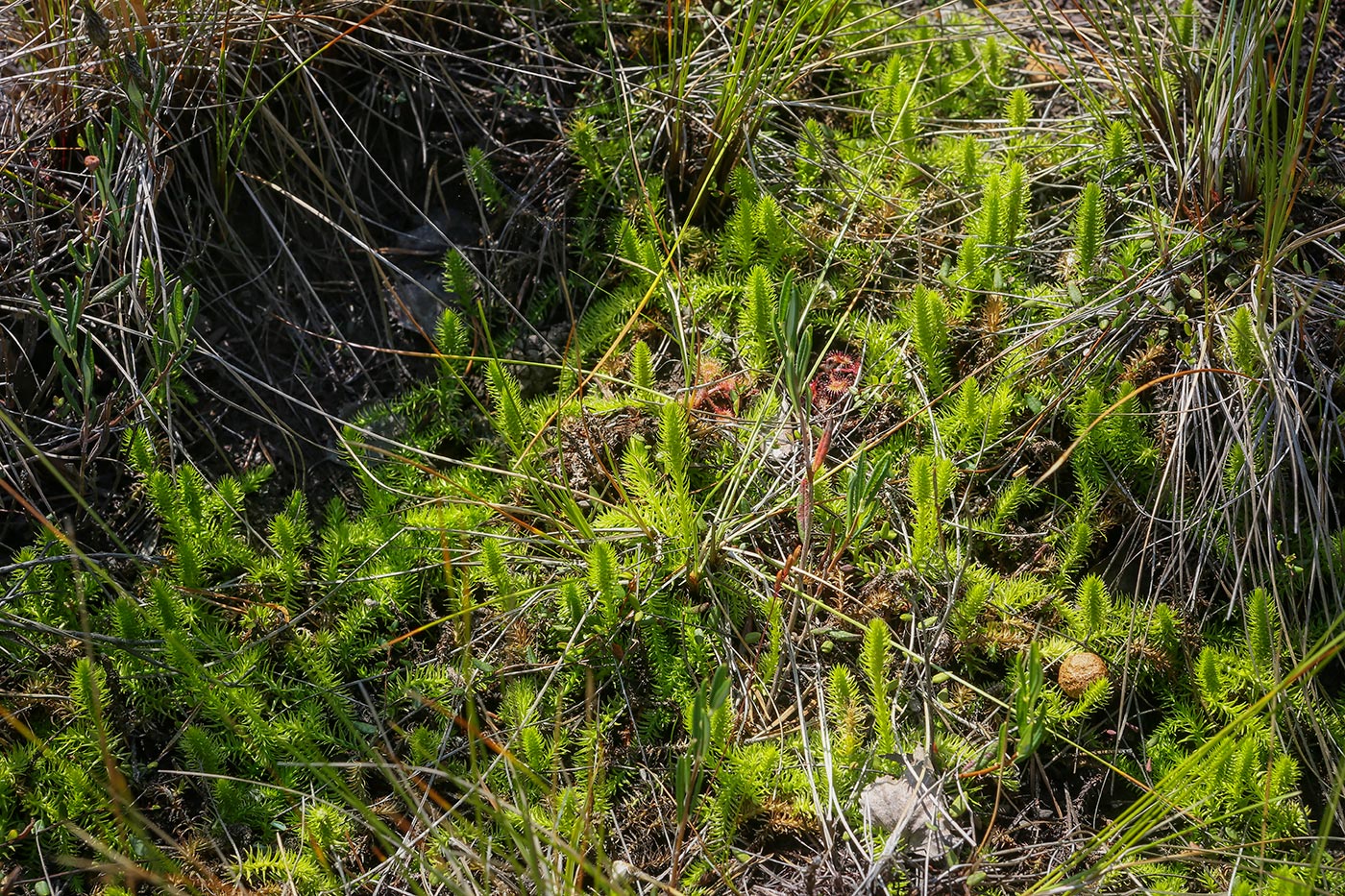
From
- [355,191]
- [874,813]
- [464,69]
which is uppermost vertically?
[464,69]

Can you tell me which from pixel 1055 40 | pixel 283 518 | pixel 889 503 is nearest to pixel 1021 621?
pixel 889 503

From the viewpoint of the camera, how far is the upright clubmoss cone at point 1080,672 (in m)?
1.99

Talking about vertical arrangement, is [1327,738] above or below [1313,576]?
below

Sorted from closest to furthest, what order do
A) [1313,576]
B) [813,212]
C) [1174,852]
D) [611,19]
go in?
1. [1174,852]
2. [1313,576]
3. [813,212]
4. [611,19]

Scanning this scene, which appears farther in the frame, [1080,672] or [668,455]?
[668,455]

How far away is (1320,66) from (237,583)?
3.01 m

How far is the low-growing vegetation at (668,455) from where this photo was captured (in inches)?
75.0

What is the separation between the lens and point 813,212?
262 cm

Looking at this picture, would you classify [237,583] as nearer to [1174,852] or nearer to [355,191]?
[355,191]

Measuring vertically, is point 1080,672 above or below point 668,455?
below

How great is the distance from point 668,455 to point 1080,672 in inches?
36.1

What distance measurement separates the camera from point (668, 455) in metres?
2.14

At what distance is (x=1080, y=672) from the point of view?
1.99 m

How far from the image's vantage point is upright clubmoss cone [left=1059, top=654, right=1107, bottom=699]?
199cm
